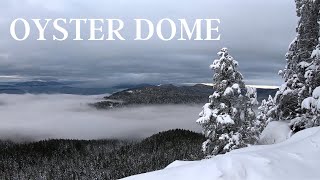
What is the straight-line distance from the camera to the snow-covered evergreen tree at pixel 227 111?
69.6 feet

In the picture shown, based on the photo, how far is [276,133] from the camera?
20.2 meters

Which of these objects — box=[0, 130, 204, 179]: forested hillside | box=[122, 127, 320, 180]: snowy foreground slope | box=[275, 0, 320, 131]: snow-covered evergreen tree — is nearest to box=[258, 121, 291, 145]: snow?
box=[275, 0, 320, 131]: snow-covered evergreen tree

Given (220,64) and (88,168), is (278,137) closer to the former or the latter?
(220,64)

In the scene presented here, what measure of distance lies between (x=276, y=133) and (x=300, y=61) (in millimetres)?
4334

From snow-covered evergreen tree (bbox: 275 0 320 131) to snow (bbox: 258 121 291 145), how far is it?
0.54 m

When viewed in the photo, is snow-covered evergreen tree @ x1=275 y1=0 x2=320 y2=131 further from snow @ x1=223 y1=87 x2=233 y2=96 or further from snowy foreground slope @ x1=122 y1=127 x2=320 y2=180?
snowy foreground slope @ x1=122 y1=127 x2=320 y2=180

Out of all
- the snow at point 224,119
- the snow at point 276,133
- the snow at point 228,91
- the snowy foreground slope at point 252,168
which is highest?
the snow at point 228,91

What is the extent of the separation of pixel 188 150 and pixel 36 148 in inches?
4073

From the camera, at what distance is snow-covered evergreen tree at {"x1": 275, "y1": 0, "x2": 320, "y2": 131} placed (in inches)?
765

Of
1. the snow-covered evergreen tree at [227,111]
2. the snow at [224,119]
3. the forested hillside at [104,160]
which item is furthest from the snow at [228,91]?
the forested hillside at [104,160]

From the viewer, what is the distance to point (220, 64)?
22.1m

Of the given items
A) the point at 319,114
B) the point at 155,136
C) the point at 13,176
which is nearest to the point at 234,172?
the point at 319,114

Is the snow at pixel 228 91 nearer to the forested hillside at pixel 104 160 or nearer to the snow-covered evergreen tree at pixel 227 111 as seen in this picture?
the snow-covered evergreen tree at pixel 227 111

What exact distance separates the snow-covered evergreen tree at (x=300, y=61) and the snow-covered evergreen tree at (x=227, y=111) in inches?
78.5
